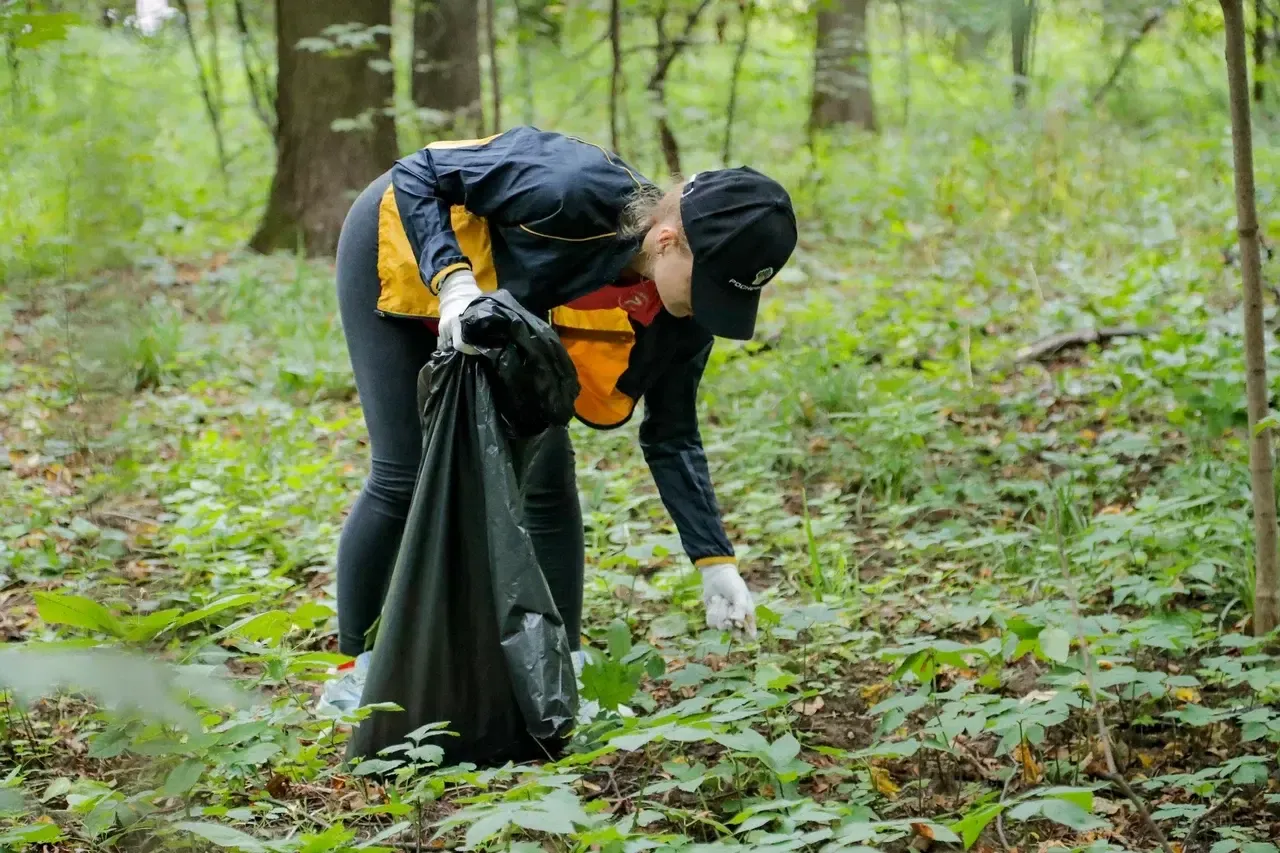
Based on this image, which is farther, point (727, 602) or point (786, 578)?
point (786, 578)

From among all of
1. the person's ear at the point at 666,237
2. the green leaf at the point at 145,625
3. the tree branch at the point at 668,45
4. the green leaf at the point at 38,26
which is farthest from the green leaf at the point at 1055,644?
the tree branch at the point at 668,45

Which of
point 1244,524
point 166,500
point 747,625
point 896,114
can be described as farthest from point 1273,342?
point 896,114

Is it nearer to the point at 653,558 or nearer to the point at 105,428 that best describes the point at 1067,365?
the point at 653,558

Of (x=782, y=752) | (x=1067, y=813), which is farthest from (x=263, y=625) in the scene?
(x=1067, y=813)

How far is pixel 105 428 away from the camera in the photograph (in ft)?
3.14

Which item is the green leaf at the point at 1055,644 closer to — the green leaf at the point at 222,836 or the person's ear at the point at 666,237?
the person's ear at the point at 666,237

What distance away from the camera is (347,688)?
244cm

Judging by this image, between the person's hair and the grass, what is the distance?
83cm

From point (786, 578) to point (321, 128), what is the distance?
196 inches

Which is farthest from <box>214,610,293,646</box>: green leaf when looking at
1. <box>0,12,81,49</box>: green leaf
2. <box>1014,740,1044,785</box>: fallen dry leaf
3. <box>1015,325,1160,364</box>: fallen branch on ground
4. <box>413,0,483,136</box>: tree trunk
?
<box>413,0,483,136</box>: tree trunk

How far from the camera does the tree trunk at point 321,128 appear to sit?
6902 mm

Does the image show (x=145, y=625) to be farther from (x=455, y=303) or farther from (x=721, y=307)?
(x=721, y=307)

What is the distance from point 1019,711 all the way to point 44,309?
4940 millimetres

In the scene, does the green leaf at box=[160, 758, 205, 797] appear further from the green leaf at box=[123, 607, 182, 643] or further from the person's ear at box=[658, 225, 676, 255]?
the person's ear at box=[658, 225, 676, 255]
